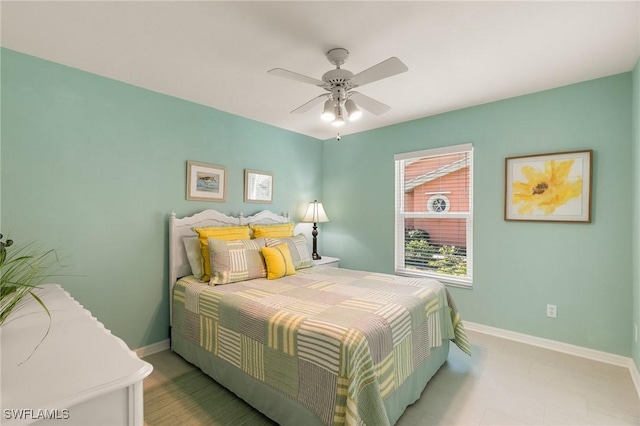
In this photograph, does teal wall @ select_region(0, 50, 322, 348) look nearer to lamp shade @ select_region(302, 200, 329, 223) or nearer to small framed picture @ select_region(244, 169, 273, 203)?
small framed picture @ select_region(244, 169, 273, 203)

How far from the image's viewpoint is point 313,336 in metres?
1.59

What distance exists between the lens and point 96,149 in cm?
246

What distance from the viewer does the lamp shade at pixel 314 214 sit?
4.12 metres

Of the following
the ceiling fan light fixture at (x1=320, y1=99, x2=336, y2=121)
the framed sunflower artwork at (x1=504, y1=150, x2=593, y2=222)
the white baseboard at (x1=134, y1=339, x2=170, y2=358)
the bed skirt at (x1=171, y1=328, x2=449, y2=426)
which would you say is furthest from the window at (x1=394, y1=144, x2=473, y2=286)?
the white baseboard at (x1=134, y1=339, x2=170, y2=358)

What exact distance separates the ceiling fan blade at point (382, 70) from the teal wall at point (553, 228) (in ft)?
5.97

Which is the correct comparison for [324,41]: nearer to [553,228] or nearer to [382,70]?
[382,70]

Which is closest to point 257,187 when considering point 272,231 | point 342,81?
point 272,231

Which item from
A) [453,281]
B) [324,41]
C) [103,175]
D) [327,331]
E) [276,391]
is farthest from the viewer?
[453,281]

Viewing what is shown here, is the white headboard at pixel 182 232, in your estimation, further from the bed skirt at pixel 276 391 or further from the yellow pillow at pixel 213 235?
the bed skirt at pixel 276 391

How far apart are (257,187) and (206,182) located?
2.23ft

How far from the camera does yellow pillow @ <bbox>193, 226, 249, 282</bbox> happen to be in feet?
8.87

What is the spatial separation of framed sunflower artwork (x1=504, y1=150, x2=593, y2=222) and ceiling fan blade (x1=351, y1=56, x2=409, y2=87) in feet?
6.20

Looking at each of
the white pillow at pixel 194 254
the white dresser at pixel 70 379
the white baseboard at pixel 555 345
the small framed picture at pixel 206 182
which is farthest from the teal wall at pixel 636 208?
the small framed picture at pixel 206 182

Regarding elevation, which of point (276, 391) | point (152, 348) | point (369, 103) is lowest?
point (152, 348)
